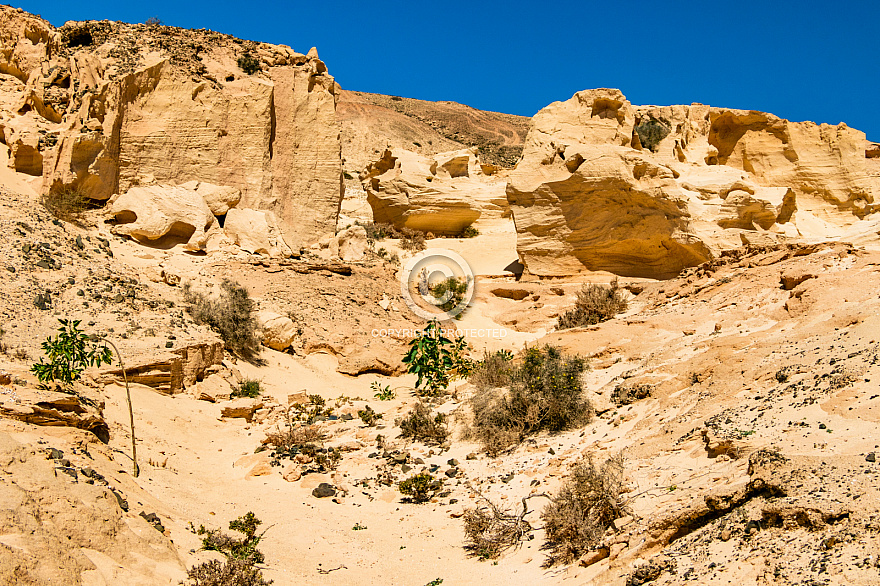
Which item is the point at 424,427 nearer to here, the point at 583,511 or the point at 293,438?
the point at 293,438

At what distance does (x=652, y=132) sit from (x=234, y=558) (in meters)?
17.2

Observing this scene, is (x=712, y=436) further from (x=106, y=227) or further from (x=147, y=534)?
(x=106, y=227)

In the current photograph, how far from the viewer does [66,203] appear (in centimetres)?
1351

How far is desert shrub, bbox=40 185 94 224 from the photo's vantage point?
1320 cm

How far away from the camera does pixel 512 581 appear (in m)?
4.69

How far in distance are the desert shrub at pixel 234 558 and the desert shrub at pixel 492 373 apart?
4.10 metres

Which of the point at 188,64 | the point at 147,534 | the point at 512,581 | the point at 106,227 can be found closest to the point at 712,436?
the point at 512,581

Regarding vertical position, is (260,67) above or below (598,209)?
above

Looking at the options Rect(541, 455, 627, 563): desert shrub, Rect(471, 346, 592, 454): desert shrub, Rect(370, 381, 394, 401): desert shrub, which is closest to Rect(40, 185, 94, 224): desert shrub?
Rect(370, 381, 394, 401): desert shrub

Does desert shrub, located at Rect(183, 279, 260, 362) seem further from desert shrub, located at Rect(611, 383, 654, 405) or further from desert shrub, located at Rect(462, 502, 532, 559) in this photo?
desert shrub, located at Rect(462, 502, 532, 559)

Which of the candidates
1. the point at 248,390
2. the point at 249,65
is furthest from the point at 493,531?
the point at 249,65

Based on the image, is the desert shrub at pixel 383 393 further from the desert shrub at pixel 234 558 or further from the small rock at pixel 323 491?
the desert shrub at pixel 234 558

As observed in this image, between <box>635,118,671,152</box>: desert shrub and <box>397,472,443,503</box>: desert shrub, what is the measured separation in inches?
571

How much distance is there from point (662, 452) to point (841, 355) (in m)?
2.09
